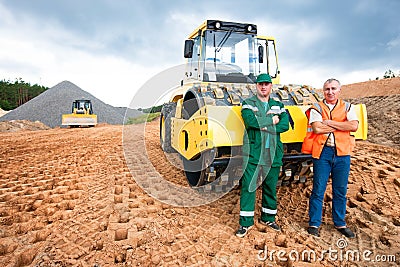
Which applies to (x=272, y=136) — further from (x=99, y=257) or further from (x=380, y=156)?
(x=380, y=156)

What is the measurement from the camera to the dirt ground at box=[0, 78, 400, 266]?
2.53 m

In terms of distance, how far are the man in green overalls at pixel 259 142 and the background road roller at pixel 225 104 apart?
0.17m

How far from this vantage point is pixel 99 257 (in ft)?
8.16

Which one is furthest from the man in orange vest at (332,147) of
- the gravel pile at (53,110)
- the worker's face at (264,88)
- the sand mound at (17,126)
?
the gravel pile at (53,110)

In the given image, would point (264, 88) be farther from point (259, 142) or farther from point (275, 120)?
point (259, 142)

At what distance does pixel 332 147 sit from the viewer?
2.96 m

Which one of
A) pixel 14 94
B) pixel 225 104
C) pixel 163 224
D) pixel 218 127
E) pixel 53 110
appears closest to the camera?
pixel 218 127

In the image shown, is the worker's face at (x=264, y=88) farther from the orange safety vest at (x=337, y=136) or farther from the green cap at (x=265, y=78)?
the orange safety vest at (x=337, y=136)

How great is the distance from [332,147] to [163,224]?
193cm

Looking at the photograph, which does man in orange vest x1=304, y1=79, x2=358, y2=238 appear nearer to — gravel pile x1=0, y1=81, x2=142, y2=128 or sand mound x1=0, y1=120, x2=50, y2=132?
sand mound x1=0, y1=120, x2=50, y2=132

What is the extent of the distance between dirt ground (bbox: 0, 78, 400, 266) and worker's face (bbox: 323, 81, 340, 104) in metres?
1.36

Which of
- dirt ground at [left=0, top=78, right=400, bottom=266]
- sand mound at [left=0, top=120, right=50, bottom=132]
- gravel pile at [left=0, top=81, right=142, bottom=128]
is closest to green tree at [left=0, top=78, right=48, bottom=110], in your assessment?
gravel pile at [left=0, top=81, right=142, bottom=128]

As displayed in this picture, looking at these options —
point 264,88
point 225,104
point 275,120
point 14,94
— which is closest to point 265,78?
point 264,88

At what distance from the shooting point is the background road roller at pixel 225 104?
3.08m
